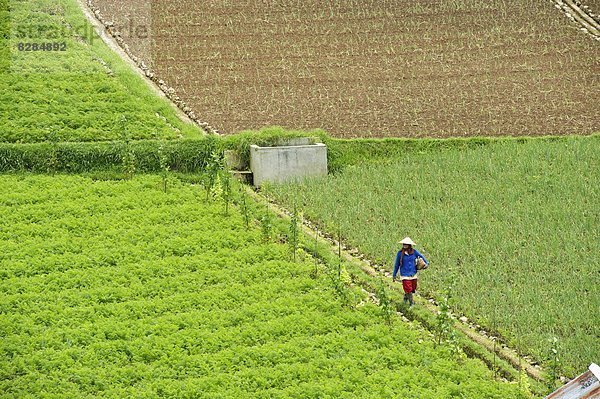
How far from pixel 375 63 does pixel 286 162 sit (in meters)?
5.84

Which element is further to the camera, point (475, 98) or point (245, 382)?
point (475, 98)

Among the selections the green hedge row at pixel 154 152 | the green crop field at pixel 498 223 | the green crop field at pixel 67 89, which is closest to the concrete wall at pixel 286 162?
the green hedge row at pixel 154 152

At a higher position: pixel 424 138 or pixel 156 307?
pixel 424 138

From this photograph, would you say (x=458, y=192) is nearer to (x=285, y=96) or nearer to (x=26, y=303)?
(x=285, y=96)

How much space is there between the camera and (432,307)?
47.6ft

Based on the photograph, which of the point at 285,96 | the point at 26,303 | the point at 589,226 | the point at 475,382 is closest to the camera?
the point at 475,382

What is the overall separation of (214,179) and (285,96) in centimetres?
498

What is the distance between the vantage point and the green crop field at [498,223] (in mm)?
13945

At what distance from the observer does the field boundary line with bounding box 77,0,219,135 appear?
21.5 m

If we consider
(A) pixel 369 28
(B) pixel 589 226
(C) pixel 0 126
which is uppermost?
(A) pixel 369 28

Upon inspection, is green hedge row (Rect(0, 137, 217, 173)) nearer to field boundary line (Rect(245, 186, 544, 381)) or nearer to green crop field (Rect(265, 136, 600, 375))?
field boundary line (Rect(245, 186, 544, 381))

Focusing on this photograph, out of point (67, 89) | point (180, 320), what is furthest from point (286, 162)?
point (180, 320)

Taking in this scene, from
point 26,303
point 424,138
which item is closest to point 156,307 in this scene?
point 26,303

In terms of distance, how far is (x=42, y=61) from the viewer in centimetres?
2259
